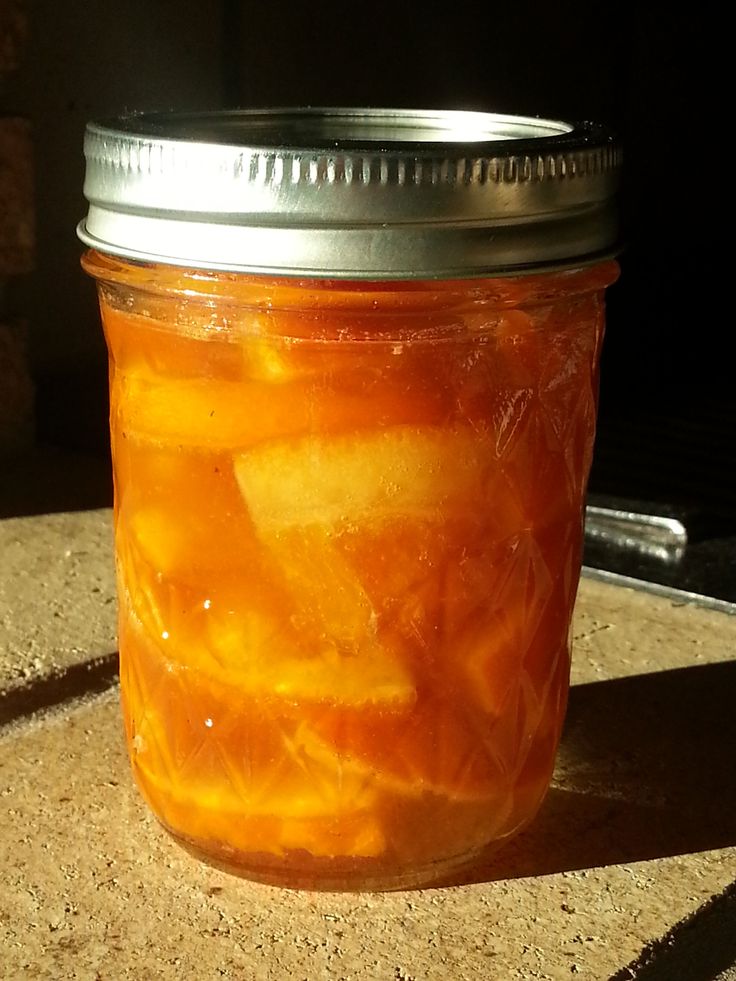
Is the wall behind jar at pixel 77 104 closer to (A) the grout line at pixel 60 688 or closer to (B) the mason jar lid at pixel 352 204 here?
(A) the grout line at pixel 60 688

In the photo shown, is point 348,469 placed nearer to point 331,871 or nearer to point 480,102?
point 331,871

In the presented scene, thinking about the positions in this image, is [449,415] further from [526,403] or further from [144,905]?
[144,905]

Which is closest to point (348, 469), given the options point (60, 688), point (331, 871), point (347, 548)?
point (347, 548)

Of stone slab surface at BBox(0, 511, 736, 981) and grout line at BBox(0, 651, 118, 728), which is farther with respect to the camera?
grout line at BBox(0, 651, 118, 728)

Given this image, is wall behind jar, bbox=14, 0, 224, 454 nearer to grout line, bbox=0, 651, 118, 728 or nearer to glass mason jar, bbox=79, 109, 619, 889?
grout line, bbox=0, 651, 118, 728

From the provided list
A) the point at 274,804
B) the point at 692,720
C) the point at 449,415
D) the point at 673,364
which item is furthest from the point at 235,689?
the point at 673,364

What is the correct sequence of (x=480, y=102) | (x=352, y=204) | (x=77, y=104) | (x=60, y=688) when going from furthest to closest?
1. (x=480, y=102)
2. (x=77, y=104)
3. (x=60, y=688)
4. (x=352, y=204)

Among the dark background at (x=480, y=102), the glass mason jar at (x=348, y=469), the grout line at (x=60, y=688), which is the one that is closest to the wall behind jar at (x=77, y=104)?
the dark background at (x=480, y=102)

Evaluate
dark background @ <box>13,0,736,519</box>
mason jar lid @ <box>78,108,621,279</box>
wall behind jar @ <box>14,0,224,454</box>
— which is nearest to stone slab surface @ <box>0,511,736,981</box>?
mason jar lid @ <box>78,108,621,279</box>
